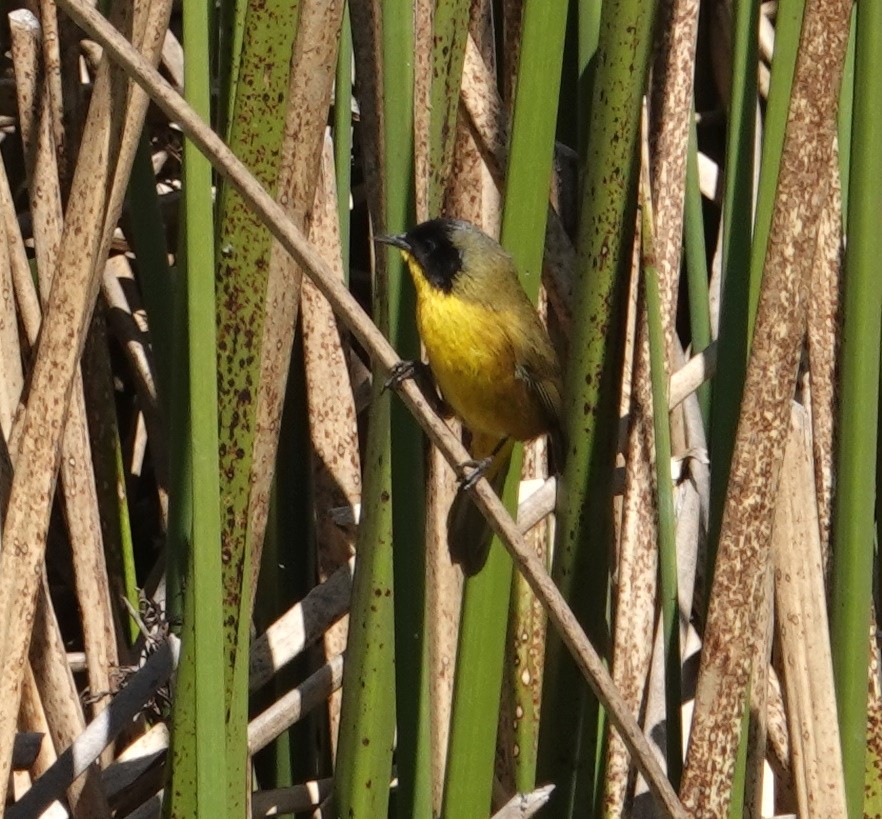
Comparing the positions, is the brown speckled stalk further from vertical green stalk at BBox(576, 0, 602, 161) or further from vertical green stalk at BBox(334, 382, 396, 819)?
vertical green stalk at BBox(576, 0, 602, 161)

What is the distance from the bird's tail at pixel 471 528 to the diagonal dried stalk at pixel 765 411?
0.92ft

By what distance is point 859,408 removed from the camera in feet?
5.39

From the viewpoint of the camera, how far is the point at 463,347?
2.15m

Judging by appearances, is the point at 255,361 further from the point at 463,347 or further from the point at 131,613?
the point at 131,613

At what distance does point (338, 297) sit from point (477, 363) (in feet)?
3.01

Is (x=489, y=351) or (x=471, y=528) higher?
(x=489, y=351)

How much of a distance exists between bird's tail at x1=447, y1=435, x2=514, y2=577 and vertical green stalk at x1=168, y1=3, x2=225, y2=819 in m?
0.39

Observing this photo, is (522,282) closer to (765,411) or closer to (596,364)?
(596,364)

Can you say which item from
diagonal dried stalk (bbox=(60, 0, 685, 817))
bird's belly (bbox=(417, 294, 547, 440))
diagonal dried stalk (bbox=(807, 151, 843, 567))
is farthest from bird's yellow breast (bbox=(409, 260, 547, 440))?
diagonal dried stalk (bbox=(60, 0, 685, 817))

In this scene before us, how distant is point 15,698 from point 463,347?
2.95 ft

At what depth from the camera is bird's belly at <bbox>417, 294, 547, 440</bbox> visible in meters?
2.12

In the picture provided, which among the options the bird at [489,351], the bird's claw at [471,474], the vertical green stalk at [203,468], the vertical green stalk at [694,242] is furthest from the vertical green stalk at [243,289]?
the vertical green stalk at [694,242]

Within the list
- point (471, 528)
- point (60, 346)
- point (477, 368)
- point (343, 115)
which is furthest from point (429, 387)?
point (60, 346)

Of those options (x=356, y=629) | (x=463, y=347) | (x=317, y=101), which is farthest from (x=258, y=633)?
(x=317, y=101)
